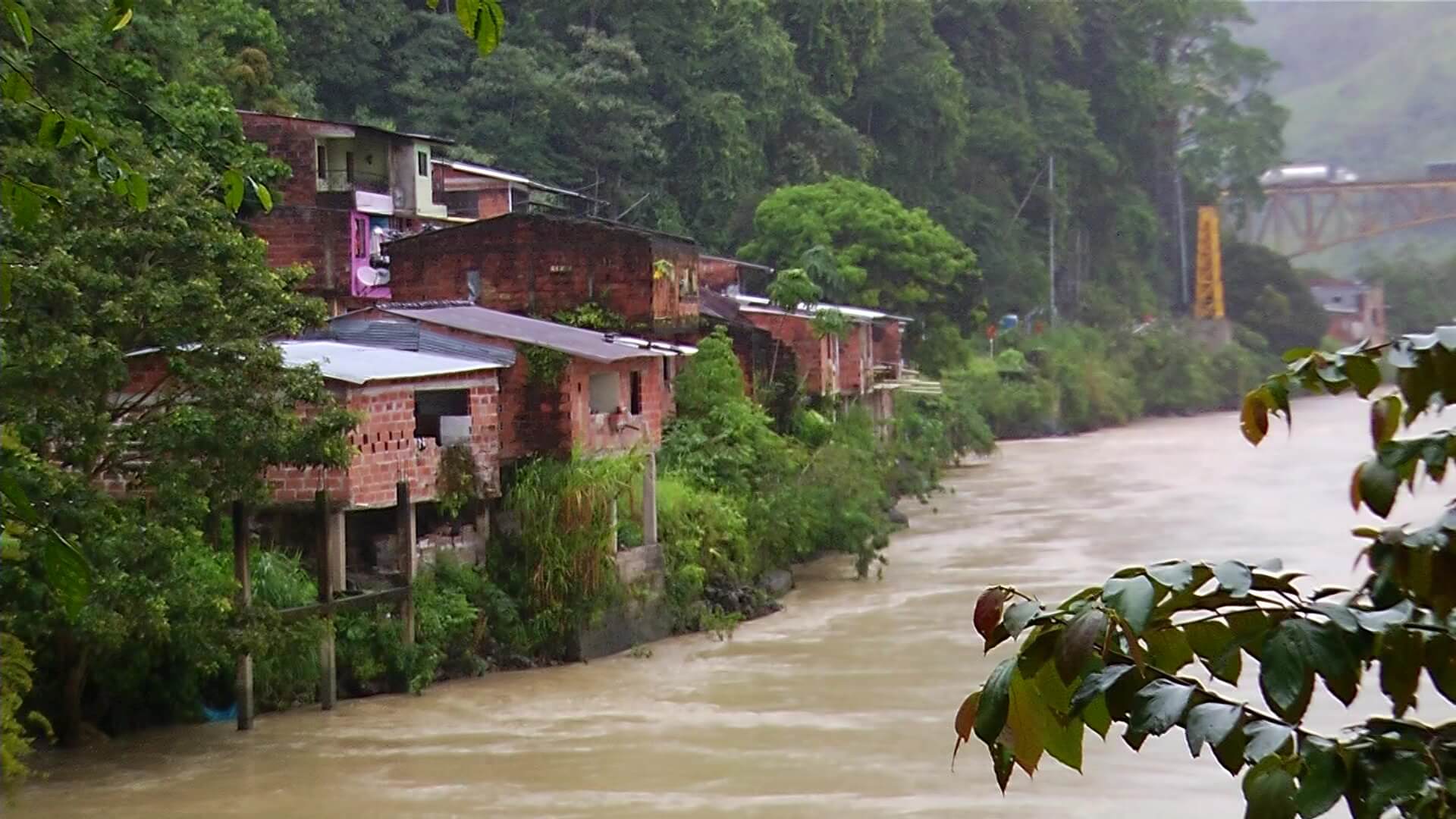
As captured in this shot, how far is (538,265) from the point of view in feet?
61.6

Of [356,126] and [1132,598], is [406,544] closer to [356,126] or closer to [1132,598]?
[356,126]

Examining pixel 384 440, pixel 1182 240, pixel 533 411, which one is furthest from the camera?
pixel 1182 240

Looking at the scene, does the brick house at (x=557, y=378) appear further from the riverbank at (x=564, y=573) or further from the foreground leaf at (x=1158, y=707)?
the foreground leaf at (x=1158, y=707)

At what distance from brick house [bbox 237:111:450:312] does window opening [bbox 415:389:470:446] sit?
5.48m

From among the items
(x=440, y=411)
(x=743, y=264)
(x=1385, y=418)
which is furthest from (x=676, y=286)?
(x=1385, y=418)

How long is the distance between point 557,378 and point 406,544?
8.00 feet

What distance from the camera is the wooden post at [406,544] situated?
522 inches

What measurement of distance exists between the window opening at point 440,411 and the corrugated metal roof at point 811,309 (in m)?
10.3

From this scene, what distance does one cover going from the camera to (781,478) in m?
19.1

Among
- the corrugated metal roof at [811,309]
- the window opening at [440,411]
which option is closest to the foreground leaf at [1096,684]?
the window opening at [440,411]

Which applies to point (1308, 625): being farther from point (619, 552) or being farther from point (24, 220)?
point (619, 552)

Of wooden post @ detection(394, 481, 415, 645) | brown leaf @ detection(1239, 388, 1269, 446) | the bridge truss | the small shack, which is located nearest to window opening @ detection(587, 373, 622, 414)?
the small shack

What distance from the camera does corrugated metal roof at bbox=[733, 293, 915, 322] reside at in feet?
82.1

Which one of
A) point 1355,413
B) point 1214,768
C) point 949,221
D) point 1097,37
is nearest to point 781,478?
point 1214,768
